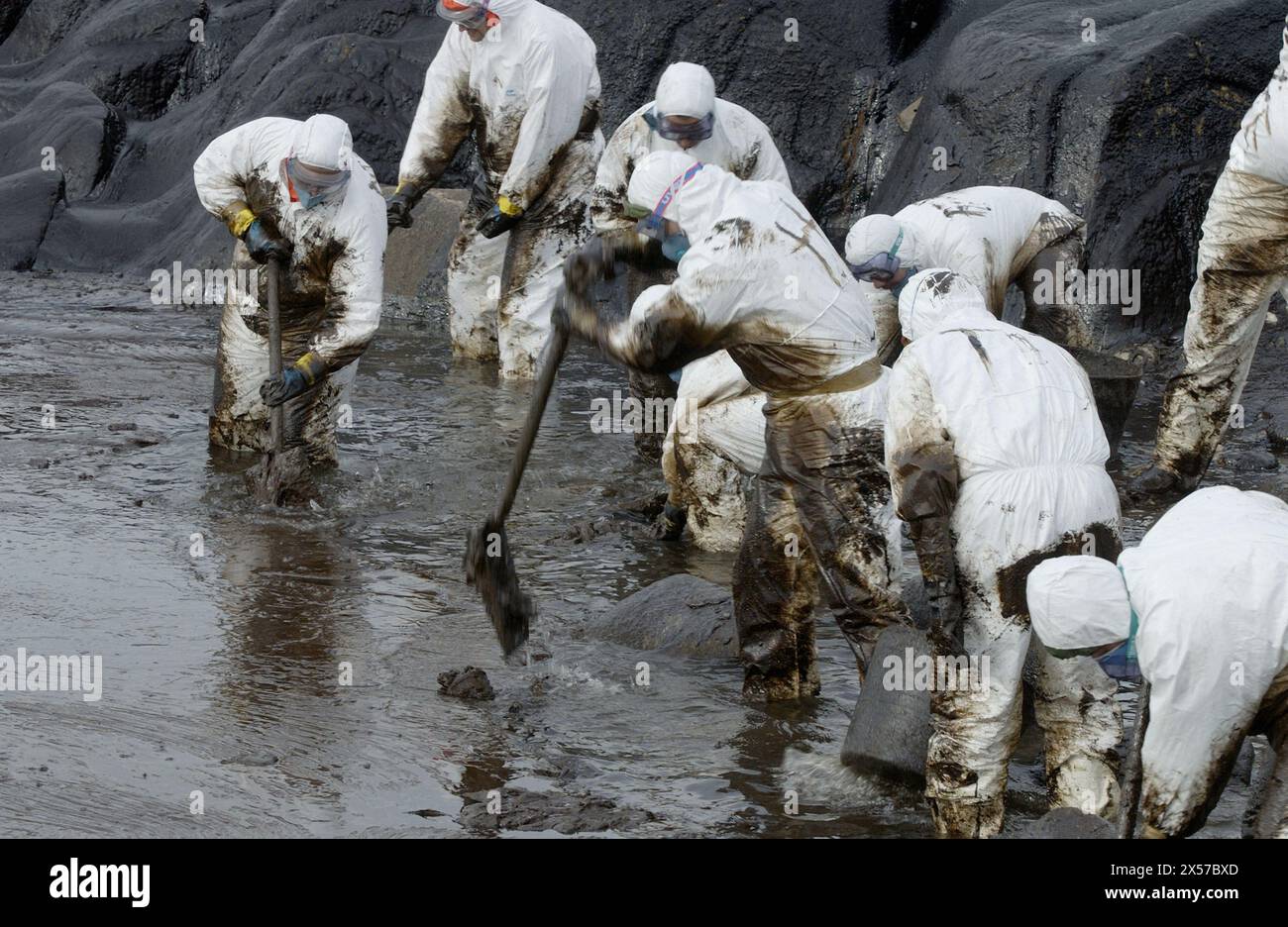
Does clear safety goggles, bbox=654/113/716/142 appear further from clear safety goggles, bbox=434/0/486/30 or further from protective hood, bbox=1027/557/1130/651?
protective hood, bbox=1027/557/1130/651

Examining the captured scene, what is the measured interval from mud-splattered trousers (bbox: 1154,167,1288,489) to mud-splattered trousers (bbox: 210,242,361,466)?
366cm

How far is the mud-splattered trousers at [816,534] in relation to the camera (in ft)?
16.3

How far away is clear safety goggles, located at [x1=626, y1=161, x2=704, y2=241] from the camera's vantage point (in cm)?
503

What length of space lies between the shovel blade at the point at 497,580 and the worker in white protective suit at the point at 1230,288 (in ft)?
10.6

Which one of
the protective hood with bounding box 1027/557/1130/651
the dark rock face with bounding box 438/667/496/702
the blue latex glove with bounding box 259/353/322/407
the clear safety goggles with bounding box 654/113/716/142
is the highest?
the clear safety goggles with bounding box 654/113/716/142

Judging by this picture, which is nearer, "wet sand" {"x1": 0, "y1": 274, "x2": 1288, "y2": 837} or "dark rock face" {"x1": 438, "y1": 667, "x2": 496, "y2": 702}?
"wet sand" {"x1": 0, "y1": 274, "x2": 1288, "y2": 837}

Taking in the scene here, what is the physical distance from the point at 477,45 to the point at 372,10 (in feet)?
18.5

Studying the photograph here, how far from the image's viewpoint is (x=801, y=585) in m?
5.21

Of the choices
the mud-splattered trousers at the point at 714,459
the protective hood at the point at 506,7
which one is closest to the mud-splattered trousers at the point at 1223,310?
the mud-splattered trousers at the point at 714,459

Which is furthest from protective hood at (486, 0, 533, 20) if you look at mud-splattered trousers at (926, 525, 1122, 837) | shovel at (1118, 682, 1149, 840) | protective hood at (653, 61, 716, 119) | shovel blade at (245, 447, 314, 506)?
shovel at (1118, 682, 1149, 840)

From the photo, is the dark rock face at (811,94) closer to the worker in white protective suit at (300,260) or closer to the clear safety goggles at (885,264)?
the clear safety goggles at (885,264)

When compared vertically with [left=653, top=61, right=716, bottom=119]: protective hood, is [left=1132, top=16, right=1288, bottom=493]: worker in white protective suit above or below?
below

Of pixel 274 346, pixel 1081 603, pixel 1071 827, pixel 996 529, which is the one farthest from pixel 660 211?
pixel 274 346

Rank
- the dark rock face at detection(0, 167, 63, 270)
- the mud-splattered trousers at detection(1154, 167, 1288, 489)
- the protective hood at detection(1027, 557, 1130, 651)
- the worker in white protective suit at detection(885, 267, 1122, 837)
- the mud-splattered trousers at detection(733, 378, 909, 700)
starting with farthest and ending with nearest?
the dark rock face at detection(0, 167, 63, 270) < the mud-splattered trousers at detection(1154, 167, 1288, 489) < the mud-splattered trousers at detection(733, 378, 909, 700) < the worker in white protective suit at detection(885, 267, 1122, 837) < the protective hood at detection(1027, 557, 1130, 651)
